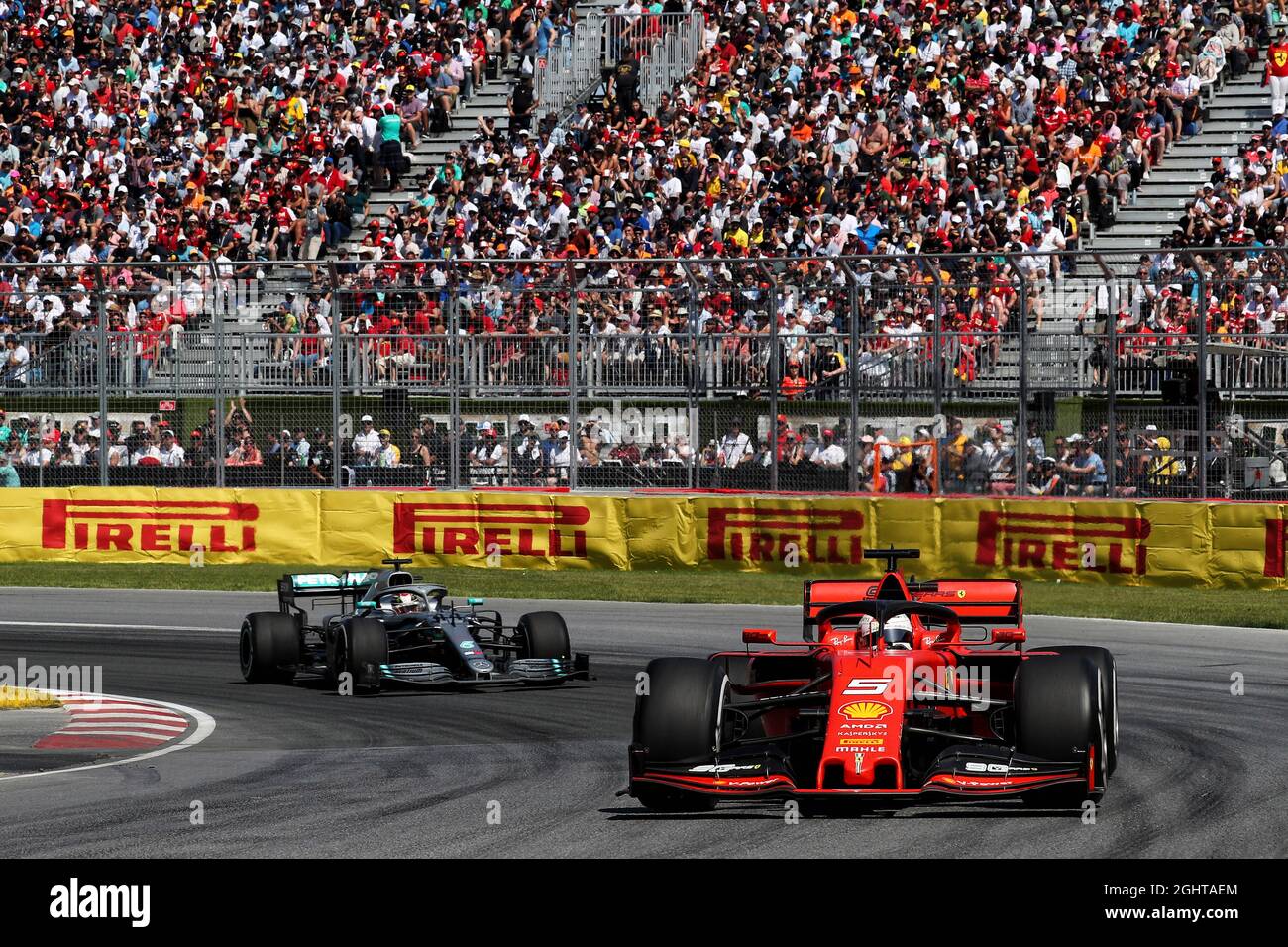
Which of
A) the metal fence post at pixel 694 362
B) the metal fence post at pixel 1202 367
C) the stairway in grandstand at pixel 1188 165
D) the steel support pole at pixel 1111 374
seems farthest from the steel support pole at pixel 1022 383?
the stairway in grandstand at pixel 1188 165

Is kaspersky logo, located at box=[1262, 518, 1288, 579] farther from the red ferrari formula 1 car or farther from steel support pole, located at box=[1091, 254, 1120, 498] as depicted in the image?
the red ferrari formula 1 car

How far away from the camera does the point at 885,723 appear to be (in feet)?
31.1

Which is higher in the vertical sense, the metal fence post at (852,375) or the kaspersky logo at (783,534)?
the metal fence post at (852,375)

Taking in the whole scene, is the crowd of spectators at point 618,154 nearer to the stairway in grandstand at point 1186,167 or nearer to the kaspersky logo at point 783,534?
the stairway in grandstand at point 1186,167

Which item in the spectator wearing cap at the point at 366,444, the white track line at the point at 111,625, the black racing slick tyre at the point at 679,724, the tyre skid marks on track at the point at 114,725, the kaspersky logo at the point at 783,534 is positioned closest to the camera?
the black racing slick tyre at the point at 679,724

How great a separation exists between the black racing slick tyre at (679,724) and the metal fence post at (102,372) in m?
15.5

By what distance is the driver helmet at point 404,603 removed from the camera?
1537cm

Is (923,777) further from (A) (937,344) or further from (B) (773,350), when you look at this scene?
(B) (773,350)

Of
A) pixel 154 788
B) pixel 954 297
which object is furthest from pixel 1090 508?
pixel 154 788

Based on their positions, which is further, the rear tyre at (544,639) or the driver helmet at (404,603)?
the driver helmet at (404,603)

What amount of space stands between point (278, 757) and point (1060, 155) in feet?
63.2
